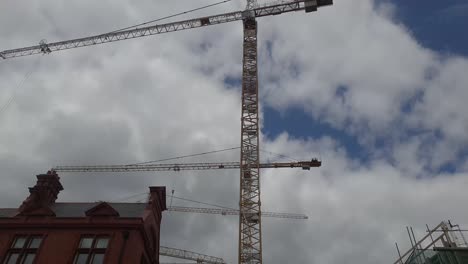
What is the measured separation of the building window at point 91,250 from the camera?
3450cm

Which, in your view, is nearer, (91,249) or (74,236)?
(91,249)

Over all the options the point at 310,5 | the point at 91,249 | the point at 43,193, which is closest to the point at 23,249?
the point at 91,249

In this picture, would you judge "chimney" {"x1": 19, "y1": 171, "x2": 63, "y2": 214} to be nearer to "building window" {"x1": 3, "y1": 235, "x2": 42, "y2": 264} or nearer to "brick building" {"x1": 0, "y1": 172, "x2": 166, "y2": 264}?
"brick building" {"x1": 0, "y1": 172, "x2": 166, "y2": 264}

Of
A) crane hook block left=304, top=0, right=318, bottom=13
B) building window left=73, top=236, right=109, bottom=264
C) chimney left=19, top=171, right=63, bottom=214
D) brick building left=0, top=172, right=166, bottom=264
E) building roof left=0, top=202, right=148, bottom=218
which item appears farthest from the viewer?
crane hook block left=304, top=0, right=318, bottom=13

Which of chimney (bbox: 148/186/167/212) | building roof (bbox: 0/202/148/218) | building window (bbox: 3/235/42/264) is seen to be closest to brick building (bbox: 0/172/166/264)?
building window (bbox: 3/235/42/264)

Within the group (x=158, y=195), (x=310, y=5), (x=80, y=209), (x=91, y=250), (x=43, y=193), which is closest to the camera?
(x=91, y=250)

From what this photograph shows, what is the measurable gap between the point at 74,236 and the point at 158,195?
34.2 ft

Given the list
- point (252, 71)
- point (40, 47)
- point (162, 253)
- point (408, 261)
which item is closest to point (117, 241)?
point (408, 261)

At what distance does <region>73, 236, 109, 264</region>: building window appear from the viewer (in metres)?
34.5

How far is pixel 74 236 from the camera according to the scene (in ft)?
119

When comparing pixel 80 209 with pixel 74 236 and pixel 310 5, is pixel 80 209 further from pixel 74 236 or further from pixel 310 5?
pixel 310 5

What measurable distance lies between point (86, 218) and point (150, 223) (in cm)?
657

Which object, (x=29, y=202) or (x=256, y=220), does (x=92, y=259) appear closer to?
(x=29, y=202)

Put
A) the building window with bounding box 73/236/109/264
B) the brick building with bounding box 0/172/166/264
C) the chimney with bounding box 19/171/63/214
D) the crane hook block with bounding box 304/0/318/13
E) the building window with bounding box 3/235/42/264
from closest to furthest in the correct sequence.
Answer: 1. the building window with bounding box 73/236/109/264
2. the brick building with bounding box 0/172/166/264
3. the building window with bounding box 3/235/42/264
4. the chimney with bounding box 19/171/63/214
5. the crane hook block with bounding box 304/0/318/13
